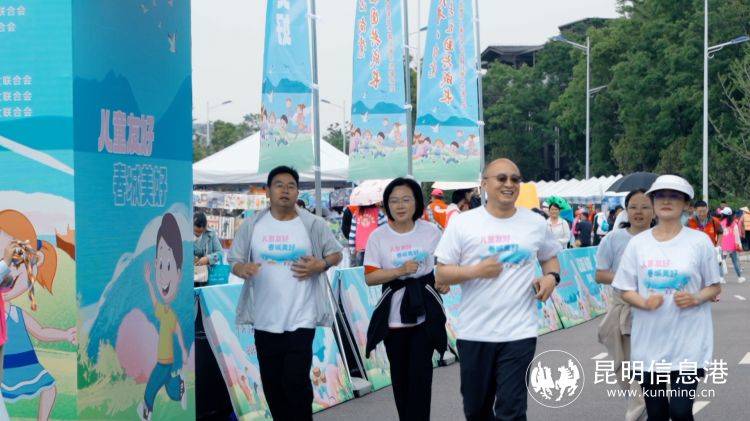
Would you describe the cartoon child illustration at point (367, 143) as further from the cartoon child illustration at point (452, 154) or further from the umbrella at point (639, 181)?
the umbrella at point (639, 181)

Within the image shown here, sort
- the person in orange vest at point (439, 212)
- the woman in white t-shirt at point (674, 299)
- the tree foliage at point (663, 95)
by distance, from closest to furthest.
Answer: the woman in white t-shirt at point (674, 299)
the person in orange vest at point (439, 212)
the tree foliage at point (663, 95)

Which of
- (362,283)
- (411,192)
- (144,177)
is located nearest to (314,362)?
(362,283)

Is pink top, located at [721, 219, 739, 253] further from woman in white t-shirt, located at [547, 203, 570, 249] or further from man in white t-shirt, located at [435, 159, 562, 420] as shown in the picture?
man in white t-shirt, located at [435, 159, 562, 420]

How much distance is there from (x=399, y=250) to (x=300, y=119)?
272 inches

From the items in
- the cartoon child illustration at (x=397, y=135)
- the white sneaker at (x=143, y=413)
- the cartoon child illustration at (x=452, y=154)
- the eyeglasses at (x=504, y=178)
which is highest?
the cartoon child illustration at (x=397, y=135)

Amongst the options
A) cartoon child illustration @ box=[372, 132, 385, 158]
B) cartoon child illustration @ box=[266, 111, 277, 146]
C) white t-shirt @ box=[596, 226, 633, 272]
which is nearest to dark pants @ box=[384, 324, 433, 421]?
white t-shirt @ box=[596, 226, 633, 272]

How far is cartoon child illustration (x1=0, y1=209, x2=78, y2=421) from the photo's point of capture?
21.9 ft

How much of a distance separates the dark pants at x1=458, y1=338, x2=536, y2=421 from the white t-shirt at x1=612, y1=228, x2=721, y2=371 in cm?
72

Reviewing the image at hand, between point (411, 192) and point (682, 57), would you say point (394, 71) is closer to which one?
point (411, 192)

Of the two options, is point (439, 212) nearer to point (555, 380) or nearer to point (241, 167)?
point (555, 380)

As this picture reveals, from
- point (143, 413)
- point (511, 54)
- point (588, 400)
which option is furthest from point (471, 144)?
point (511, 54)

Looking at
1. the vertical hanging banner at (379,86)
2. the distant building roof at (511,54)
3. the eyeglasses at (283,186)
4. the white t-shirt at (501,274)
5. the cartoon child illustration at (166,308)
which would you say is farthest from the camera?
the distant building roof at (511,54)

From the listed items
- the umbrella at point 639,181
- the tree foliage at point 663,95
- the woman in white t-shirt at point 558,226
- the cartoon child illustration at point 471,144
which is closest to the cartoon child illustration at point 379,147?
the cartoon child illustration at point 471,144

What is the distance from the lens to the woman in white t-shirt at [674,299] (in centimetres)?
688
